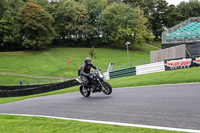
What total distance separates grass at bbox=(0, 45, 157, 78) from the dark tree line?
375 centimetres

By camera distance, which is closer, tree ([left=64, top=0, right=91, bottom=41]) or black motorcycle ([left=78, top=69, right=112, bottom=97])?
Answer: black motorcycle ([left=78, top=69, right=112, bottom=97])

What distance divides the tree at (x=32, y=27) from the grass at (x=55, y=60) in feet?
12.1

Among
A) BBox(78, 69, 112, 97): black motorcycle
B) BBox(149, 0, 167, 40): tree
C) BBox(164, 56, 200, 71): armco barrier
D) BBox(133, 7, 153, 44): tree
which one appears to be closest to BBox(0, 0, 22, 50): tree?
BBox(133, 7, 153, 44): tree

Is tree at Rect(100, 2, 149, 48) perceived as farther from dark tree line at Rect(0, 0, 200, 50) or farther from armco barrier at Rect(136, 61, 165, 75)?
armco barrier at Rect(136, 61, 165, 75)

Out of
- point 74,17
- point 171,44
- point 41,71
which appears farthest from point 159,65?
point 74,17

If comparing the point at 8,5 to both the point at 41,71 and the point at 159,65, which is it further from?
the point at 159,65

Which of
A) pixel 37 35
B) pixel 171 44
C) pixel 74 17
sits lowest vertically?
pixel 171 44

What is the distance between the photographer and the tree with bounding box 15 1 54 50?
6300cm

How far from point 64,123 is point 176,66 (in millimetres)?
15642

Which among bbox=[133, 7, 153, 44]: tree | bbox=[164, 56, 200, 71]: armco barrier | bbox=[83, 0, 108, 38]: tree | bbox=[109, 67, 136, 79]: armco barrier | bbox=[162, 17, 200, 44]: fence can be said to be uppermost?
bbox=[83, 0, 108, 38]: tree

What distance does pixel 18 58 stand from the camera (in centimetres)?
5931

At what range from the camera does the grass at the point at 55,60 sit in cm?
5012

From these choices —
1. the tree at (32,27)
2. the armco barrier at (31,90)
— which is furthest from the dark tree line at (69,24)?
the armco barrier at (31,90)

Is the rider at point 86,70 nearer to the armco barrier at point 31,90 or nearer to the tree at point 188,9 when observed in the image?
the armco barrier at point 31,90
